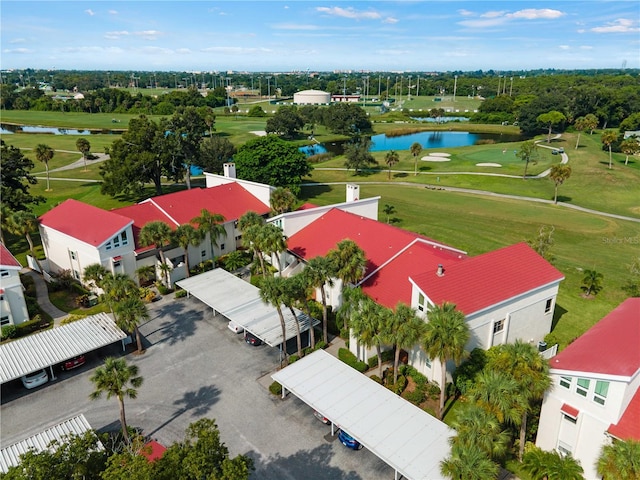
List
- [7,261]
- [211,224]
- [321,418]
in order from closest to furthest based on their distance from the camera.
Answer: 1. [321,418]
2. [7,261]
3. [211,224]

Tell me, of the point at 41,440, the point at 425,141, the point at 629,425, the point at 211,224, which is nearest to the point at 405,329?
the point at 629,425

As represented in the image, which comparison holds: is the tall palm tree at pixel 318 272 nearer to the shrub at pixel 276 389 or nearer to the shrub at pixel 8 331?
the shrub at pixel 276 389

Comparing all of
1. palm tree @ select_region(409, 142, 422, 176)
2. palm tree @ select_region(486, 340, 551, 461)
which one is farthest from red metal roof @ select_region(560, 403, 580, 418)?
palm tree @ select_region(409, 142, 422, 176)

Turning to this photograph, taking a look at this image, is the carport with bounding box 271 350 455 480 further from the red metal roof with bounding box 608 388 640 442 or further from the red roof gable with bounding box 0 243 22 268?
the red roof gable with bounding box 0 243 22 268

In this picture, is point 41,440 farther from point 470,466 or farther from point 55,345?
point 470,466

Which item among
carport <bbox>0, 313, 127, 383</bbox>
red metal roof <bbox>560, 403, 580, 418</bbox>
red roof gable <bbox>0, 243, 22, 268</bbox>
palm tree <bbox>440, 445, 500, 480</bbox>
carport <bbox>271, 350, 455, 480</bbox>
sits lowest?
carport <bbox>0, 313, 127, 383</bbox>

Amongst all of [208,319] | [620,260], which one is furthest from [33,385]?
[620,260]

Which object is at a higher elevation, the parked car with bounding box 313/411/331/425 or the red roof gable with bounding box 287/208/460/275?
the red roof gable with bounding box 287/208/460/275
